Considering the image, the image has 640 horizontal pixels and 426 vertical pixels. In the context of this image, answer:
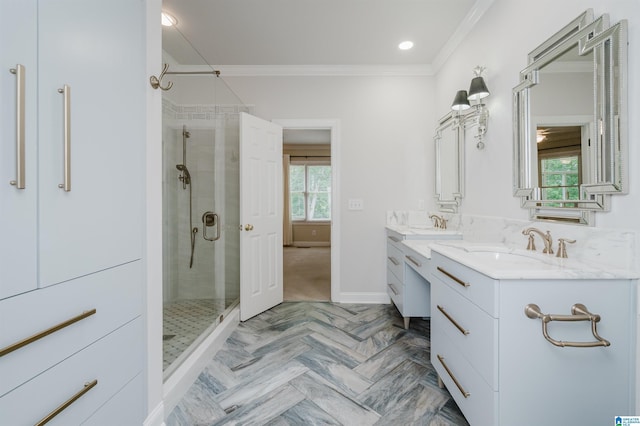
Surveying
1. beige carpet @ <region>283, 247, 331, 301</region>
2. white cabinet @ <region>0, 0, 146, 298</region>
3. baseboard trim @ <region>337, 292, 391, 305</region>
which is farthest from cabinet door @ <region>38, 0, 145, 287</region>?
beige carpet @ <region>283, 247, 331, 301</region>

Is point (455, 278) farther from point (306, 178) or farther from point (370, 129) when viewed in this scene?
point (306, 178)

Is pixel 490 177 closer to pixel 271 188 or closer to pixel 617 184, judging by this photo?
pixel 617 184

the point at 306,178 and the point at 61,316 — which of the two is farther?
the point at 306,178

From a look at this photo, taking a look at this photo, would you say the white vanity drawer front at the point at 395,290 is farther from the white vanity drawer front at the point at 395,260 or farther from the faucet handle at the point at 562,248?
the faucet handle at the point at 562,248

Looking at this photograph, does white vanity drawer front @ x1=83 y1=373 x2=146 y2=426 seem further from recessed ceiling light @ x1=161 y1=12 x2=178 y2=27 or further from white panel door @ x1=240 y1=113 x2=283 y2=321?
recessed ceiling light @ x1=161 y1=12 x2=178 y2=27

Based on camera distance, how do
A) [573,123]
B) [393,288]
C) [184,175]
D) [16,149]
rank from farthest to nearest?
[393,288] < [184,175] < [573,123] < [16,149]

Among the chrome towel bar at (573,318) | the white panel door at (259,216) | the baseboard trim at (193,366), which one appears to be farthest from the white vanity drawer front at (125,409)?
the chrome towel bar at (573,318)

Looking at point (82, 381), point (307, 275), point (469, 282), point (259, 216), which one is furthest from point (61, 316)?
point (307, 275)

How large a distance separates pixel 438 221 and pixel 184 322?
248 centimetres

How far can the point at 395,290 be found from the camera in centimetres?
271

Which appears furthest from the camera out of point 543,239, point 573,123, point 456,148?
point 456,148

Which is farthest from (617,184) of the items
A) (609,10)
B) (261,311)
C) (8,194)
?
(261,311)

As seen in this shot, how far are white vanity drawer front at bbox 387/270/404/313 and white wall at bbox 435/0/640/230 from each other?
2.94 ft

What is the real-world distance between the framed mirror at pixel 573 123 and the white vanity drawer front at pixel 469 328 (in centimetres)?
69
